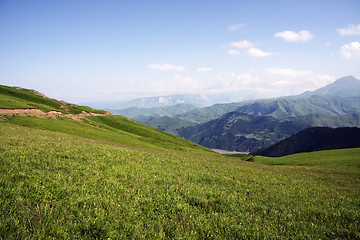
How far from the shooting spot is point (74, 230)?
Answer: 6.52 metres

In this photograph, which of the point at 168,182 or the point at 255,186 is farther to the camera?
the point at 255,186

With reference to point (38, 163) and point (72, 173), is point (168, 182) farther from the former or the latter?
point (38, 163)

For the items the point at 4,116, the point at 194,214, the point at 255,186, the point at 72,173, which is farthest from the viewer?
the point at 4,116

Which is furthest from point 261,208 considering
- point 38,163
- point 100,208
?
point 38,163

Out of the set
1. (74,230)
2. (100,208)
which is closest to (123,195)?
(100,208)

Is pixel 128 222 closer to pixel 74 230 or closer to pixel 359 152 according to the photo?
pixel 74 230

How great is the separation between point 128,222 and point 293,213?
1037 cm

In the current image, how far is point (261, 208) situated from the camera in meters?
11.5

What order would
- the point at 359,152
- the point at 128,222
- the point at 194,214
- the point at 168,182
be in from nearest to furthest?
1. the point at 128,222
2. the point at 194,214
3. the point at 168,182
4. the point at 359,152

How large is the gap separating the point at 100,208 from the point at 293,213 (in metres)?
11.7

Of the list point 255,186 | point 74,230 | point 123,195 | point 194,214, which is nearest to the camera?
point 74,230

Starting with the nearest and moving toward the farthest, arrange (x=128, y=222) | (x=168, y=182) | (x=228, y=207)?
1. (x=128, y=222)
2. (x=228, y=207)
3. (x=168, y=182)

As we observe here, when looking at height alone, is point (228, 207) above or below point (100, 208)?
below

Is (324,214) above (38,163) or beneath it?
beneath
